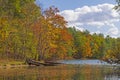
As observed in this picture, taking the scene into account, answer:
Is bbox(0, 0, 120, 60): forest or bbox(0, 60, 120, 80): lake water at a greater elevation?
bbox(0, 0, 120, 60): forest

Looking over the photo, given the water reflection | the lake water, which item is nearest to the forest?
the lake water

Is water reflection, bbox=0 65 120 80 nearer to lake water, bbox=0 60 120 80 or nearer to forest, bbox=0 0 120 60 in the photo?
lake water, bbox=0 60 120 80

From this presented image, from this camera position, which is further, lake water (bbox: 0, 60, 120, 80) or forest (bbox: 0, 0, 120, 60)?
forest (bbox: 0, 0, 120, 60)

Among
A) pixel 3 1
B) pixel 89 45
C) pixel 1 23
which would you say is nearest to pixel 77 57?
pixel 89 45

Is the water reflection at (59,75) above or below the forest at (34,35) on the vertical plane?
below

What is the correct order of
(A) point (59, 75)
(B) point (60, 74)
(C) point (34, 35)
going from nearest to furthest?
(A) point (59, 75)
(B) point (60, 74)
(C) point (34, 35)

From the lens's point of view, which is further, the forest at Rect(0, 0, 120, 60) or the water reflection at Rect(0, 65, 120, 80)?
the forest at Rect(0, 0, 120, 60)

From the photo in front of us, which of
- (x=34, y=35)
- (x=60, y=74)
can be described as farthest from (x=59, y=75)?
(x=34, y=35)

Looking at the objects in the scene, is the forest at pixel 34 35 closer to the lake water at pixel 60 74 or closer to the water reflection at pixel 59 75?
the lake water at pixel 60 74

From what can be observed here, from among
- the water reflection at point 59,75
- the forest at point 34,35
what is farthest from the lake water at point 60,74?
the forest at point 34,35

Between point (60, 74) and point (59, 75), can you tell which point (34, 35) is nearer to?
point (60, 74)

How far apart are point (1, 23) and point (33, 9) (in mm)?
11054

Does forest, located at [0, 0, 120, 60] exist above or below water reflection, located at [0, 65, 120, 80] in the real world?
above

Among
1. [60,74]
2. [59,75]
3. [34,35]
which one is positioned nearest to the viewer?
[59,75]
